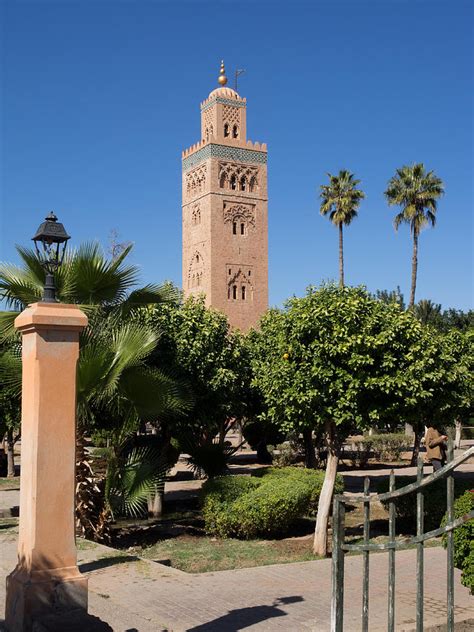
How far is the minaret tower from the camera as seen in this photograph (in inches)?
1937

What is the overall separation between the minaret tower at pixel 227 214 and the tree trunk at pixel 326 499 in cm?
3688

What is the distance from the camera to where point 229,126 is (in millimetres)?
51219

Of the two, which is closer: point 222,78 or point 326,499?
point 326,499

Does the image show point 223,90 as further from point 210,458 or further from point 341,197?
point 210,458

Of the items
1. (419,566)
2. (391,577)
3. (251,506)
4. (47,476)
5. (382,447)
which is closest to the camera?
(419,566)

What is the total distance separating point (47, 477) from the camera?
5.93 meters

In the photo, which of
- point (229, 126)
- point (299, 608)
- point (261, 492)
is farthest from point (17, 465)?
point (229, 126)

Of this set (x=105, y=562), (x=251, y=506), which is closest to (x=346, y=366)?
(x=251, y=506)

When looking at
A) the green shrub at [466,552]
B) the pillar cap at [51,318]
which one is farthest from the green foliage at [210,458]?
the pillar cap at [51,318]

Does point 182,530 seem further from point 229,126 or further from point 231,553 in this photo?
point 229,126

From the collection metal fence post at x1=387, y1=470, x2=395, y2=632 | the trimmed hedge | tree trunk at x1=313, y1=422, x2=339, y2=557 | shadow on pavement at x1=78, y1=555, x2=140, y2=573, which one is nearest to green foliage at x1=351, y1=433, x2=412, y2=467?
the trimmed hedge

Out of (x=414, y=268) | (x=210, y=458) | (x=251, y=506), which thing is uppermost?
(x=414, y=268)

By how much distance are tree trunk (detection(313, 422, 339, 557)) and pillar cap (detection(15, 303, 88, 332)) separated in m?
6.26

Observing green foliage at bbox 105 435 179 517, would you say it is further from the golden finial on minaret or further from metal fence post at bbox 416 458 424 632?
the golden finial on minaret
